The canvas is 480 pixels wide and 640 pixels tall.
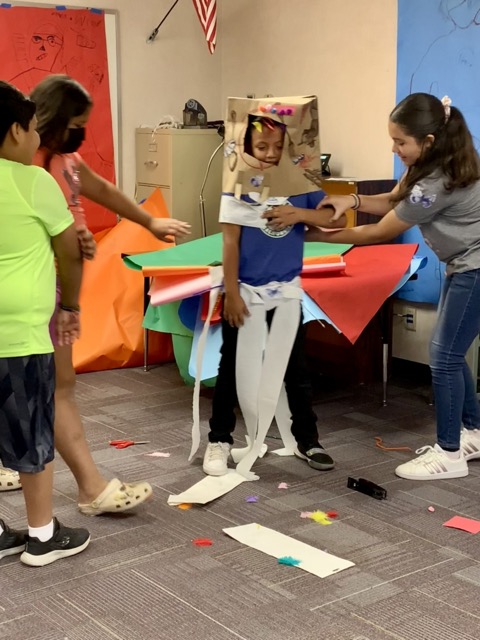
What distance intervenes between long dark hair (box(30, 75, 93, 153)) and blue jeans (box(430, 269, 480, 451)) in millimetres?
Answer: 1311

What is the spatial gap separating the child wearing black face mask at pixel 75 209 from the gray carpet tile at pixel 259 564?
8 centimetres

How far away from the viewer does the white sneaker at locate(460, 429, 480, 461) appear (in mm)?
3104

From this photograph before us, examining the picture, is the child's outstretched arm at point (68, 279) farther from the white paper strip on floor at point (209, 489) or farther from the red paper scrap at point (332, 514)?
the red paper scrap at point (332, 514)

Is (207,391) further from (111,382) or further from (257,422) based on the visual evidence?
(257,422)

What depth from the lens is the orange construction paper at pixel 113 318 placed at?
14.6 ft

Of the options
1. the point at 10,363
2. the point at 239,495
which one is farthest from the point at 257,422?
the point at 10,363

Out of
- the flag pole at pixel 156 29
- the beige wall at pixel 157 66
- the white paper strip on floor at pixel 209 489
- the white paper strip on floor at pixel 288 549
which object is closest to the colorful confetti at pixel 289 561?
the white paper strip on floor at pixel 288 549

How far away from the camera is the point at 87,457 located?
8.33 feet

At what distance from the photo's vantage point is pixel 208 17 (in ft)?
16.4

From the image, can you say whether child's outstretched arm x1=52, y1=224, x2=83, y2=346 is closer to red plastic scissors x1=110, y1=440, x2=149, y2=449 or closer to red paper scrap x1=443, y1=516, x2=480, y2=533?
red plastic scissors x1=110, y1=440, x2=149, y2=449

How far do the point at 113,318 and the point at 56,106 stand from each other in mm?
2300

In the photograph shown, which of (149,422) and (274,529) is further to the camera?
(149,422)

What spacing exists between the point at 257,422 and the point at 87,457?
629 mm

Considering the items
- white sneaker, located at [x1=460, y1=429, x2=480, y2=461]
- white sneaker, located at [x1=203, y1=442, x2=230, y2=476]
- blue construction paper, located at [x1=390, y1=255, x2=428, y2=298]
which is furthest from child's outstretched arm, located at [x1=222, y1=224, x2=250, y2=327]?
blue construction paper, located at [x1=390, y1=255, x2=428, y2=298]
